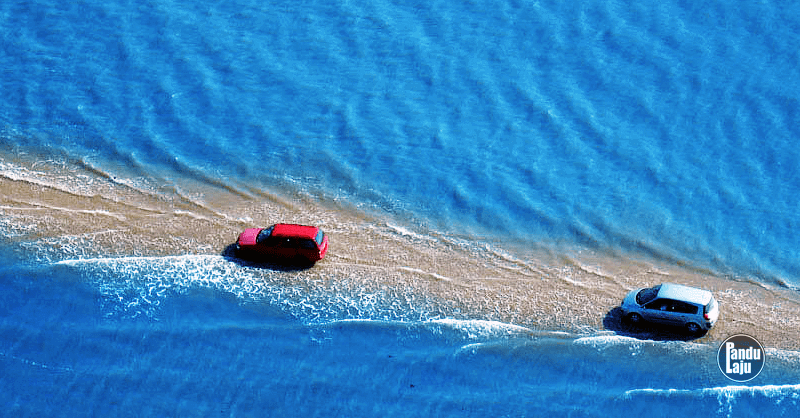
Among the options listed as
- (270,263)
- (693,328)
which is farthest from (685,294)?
(270,263)

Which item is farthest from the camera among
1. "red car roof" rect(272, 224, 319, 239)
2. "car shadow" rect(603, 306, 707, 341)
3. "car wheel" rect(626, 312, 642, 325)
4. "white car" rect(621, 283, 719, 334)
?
"red car roof" rect(272, 224, 319, 239)

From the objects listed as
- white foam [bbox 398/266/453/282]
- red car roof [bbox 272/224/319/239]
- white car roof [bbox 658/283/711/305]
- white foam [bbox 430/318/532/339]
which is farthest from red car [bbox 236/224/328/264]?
white car roof [bbox 658/283/711/305]

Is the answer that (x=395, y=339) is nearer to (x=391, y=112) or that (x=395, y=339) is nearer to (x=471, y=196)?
(x=471, y=196)

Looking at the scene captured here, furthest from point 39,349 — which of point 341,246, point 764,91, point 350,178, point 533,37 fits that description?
point 764,91

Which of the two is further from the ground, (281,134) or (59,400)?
(281,134)

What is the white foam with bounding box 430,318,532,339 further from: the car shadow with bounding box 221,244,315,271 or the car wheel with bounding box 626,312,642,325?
the car shadow with bounding box 221,244,315,271

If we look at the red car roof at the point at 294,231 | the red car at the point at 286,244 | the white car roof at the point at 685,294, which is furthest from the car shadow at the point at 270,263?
the white car roof at the point at 685,294

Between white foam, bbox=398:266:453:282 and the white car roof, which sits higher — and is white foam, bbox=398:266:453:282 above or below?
below

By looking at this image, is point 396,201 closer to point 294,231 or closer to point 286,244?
point 294,231
